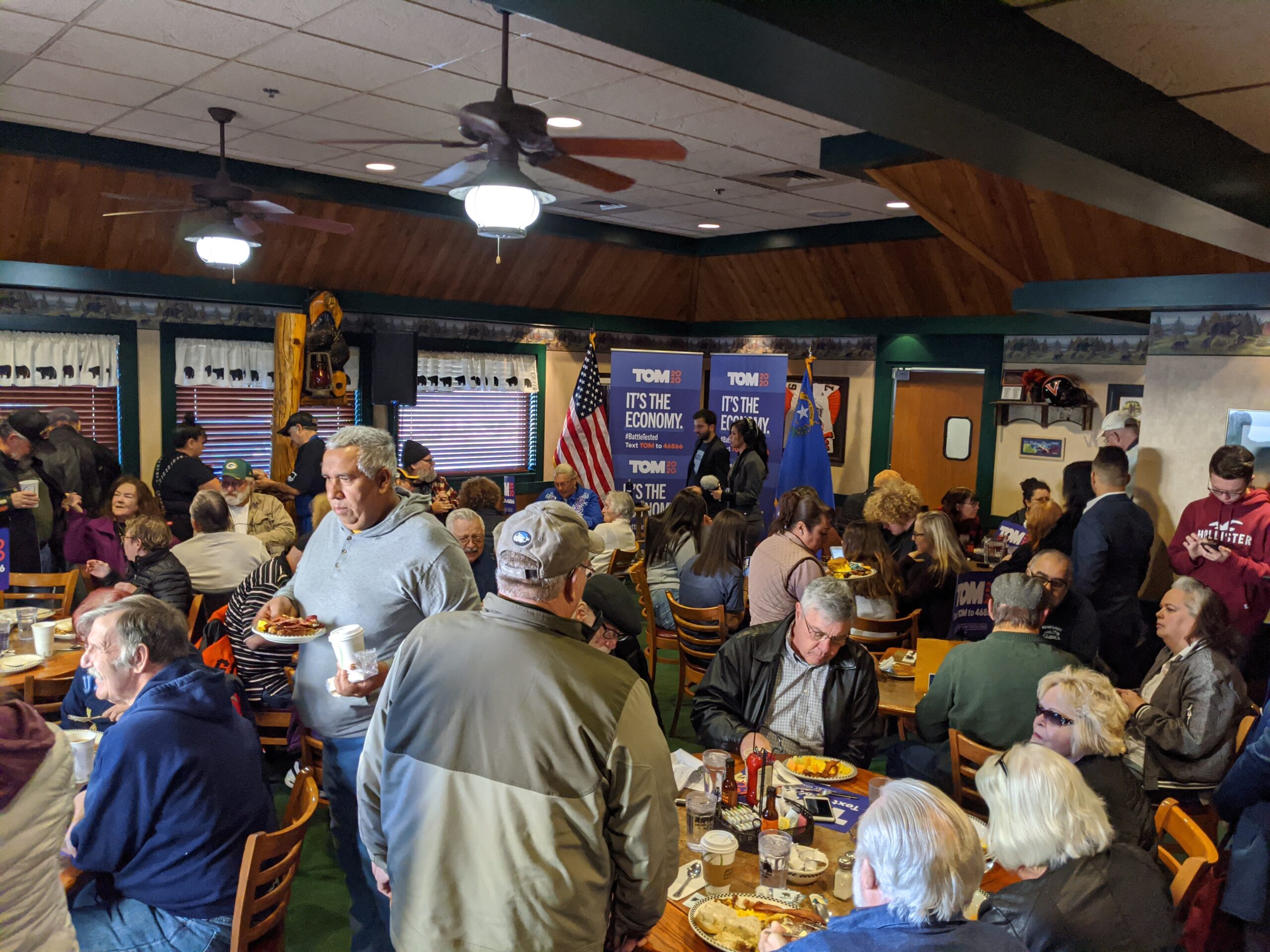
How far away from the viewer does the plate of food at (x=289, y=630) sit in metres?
2.67

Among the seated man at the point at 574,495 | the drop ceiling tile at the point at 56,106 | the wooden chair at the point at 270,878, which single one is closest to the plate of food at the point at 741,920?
the wooden chair at the point at 270,878

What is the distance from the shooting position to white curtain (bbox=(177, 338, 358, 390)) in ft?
26.5

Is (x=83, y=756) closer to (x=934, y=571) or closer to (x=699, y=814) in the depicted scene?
(x=699, y=814)

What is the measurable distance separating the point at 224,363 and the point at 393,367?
5.21 ft

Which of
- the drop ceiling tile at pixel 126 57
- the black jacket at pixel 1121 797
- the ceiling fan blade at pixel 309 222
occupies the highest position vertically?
the drop ceiling tile at pixel 126 57

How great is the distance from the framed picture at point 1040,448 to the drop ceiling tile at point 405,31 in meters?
6.88

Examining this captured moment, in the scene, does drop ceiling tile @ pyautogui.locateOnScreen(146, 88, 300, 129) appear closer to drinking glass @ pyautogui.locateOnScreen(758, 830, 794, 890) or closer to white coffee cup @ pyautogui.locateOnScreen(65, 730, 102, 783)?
white coffee cup @ pyautogui.locateOnScreen(65, 730, 102, 783)

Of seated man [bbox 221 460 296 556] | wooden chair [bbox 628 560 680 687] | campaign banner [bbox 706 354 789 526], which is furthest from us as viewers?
campaign banner [bbox 706 354 789 526]

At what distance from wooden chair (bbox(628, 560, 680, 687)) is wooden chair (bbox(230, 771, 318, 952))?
2923mm

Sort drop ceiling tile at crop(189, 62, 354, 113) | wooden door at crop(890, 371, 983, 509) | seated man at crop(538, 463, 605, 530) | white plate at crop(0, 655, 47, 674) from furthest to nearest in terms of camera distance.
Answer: wooden door at crop(890, 371, 983, 509) < seated man at crop(538, 463, 605, 530) < drop ceiling tile at crop(189, 62, 354, 113) < white plate at crop(0, 655, 47, 674)

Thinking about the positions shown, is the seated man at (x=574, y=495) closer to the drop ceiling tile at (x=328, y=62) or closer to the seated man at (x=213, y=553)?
the seated man at (x=213, y=553)

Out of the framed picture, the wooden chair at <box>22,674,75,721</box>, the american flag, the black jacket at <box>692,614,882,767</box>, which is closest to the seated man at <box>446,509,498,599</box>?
the black jacket at <box>692,614,882,767</box>

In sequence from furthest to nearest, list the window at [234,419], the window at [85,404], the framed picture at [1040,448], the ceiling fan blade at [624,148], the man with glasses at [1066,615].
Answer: the framed picture at [1040,448] → the window at [234,419] → the window at [85,404] → the man with glasses at [1066,615] → the ceiling fan blade at [624,148]

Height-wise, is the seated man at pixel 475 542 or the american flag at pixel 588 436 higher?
the american flag at pixel 588 436
